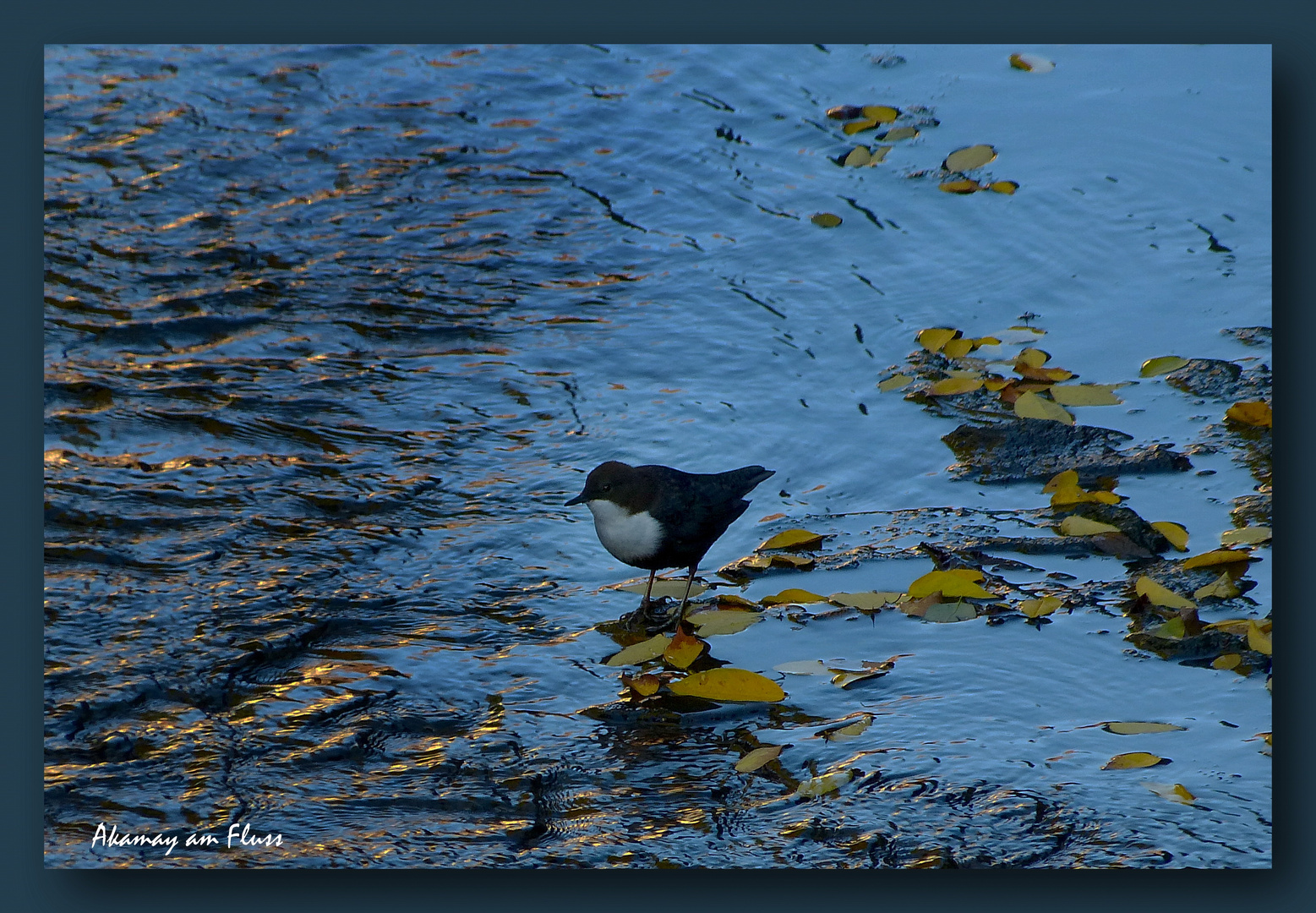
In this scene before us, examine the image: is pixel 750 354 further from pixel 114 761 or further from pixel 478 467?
pixel 114 761

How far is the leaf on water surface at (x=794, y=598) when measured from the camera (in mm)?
3320

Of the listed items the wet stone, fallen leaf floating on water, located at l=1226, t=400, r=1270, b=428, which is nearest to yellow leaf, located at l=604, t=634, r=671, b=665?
the wet stone

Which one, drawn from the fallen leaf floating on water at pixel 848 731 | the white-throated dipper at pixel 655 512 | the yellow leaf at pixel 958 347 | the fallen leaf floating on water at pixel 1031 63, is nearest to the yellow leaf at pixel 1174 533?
the yellow leaf at pixel 958 347

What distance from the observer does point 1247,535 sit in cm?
322

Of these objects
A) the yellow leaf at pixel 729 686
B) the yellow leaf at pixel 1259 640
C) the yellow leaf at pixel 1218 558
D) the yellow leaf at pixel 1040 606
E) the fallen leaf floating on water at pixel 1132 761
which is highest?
the yellow leaf at pixel 1218 558

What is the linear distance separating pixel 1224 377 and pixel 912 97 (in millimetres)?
1112

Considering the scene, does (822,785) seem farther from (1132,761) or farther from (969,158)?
(969,158)

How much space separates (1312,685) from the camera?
3.10m

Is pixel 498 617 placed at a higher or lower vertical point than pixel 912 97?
lower

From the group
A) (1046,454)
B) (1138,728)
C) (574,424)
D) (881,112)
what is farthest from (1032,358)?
(574,424)

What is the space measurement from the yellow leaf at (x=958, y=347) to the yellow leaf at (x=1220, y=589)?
0.97m

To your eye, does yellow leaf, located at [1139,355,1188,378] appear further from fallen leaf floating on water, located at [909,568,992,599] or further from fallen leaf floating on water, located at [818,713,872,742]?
fallen leaf floating on water, located at [818,713,872,742]

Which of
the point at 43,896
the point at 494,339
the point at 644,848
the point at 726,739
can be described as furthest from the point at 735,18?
the point at 43,896

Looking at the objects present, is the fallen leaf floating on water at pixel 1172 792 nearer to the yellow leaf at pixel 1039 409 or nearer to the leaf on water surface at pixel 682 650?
the leaf on water surface at pixel 682 650
